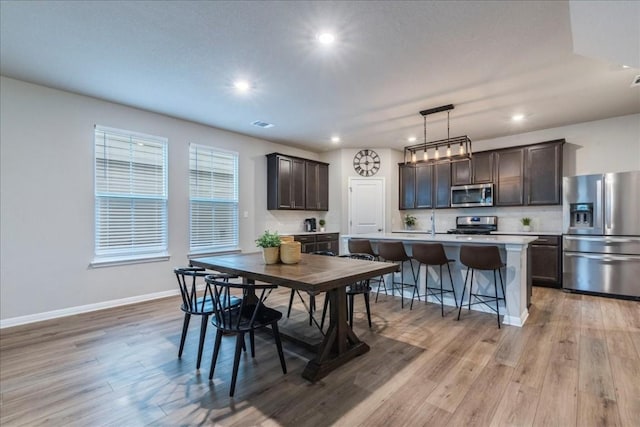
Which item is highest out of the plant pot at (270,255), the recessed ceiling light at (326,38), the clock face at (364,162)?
the recessed ceiling light at (326,38)

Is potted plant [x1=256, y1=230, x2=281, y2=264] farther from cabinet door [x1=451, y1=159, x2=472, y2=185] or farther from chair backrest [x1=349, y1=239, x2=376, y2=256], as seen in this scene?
cabinet door [x1=451, y1=159, x2=472, y2=185]

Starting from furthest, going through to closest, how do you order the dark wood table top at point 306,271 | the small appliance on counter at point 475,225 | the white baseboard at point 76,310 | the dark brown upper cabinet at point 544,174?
the small appliance on counter at point 475,225, the dark brown upper cabinet at point 544,174, the white baseboard at point 76,310, the dark wood table top at point 306,271

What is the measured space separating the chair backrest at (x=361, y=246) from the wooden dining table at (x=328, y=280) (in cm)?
146

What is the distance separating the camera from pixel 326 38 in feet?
8.52

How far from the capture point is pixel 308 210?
264 inches

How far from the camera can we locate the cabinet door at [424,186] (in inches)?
258

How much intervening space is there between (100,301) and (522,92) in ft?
19.9

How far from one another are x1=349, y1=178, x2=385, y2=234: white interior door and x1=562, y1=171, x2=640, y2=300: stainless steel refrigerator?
10.6 feet

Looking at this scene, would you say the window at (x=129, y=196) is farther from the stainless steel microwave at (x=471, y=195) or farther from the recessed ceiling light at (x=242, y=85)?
the stainless steel microwave at (x=471, y=195)

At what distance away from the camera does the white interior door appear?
6711 millimetres

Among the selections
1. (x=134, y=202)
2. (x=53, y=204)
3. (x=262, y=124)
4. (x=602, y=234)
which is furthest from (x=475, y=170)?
(x=53, y=204)

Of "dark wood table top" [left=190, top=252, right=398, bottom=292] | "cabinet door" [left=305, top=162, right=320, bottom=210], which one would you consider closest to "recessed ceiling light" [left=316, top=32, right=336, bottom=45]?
"dark wood table top" [left=190, top=252, right=398, bottom=292]

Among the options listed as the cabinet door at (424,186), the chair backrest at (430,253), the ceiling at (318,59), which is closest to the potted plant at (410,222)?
the cabinet door at (424,186)

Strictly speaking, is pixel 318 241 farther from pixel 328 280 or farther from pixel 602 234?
pixel 602 234
